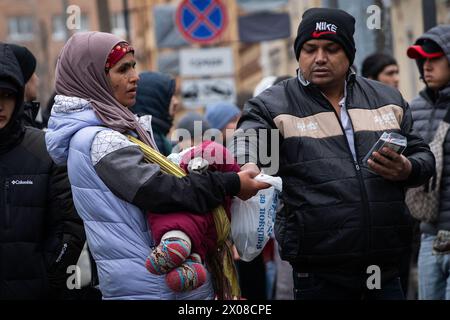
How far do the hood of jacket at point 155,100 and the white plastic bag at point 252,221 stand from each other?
2.34 meters

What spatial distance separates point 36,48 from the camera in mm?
72750

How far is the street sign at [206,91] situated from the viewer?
16.3 metres

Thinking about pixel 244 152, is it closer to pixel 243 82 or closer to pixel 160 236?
pixel 160 236

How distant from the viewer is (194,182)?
4.95 metres

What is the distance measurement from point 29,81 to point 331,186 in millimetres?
2341

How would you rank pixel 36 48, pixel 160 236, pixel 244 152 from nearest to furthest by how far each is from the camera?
1. pixel 160 236
2. pixel 244 152
3. pixel 36 48

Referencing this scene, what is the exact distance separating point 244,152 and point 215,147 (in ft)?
1.04

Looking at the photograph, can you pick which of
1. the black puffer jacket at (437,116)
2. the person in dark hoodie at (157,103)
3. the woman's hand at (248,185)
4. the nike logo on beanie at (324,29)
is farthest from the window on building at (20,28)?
the woman's hand at (248,185)

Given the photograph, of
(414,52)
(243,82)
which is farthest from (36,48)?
(414,52)

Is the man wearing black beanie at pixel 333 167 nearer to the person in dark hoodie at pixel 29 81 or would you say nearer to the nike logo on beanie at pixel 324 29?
the nike logo on beanie at pixel 324 29

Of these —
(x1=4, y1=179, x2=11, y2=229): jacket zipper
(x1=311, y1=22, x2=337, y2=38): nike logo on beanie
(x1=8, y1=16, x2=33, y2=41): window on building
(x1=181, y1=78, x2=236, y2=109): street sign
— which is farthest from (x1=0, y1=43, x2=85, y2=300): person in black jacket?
(x1=8, y1=16, x2=33, y2=41): window on building

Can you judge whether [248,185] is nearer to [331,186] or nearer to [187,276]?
[187,276]

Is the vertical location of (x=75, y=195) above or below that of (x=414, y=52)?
below

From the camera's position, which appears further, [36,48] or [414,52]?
[36,48]
